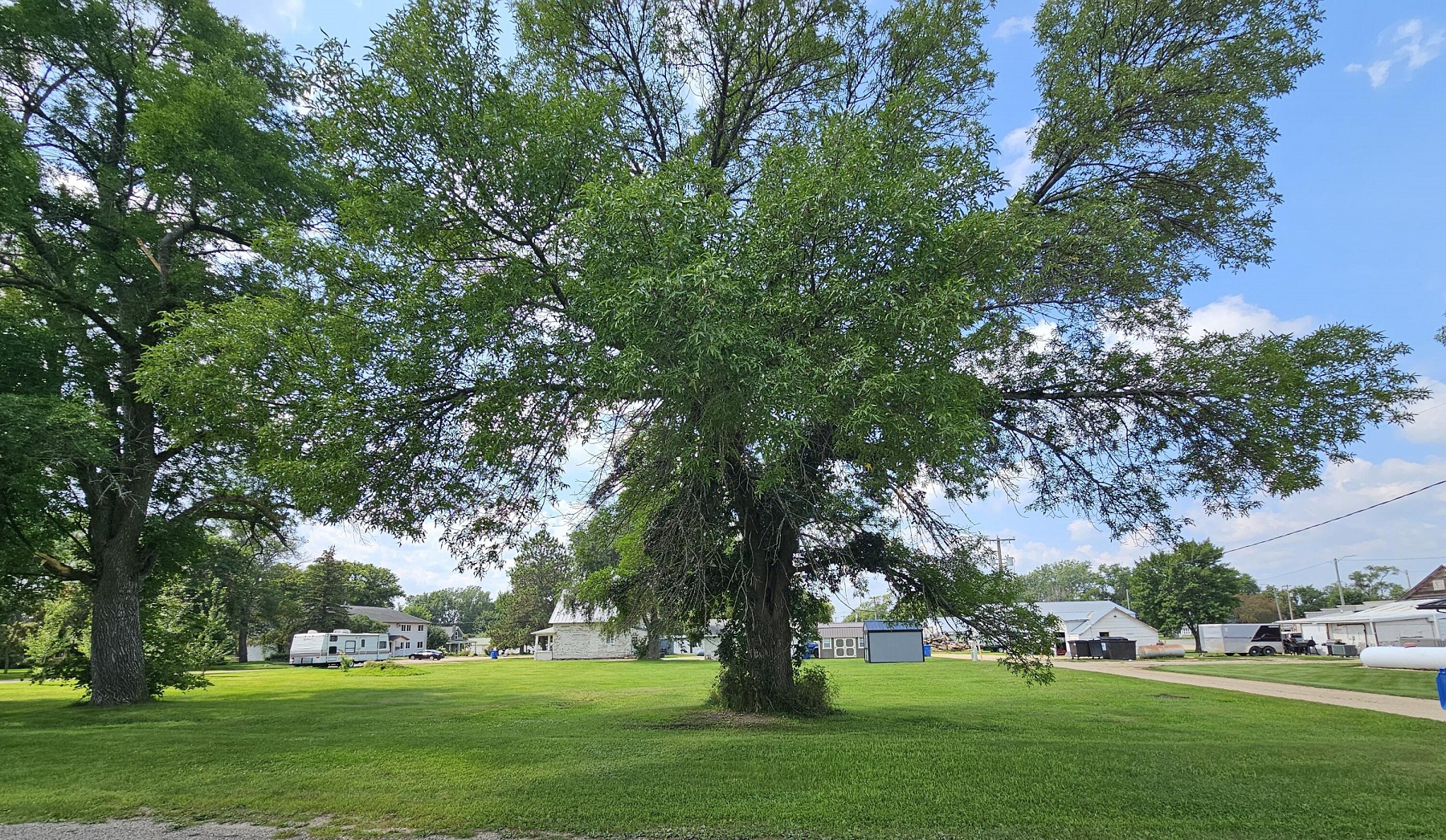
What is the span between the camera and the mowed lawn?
6.69 metres

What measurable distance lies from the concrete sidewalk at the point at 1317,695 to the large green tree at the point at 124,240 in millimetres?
24546

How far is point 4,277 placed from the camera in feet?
53.3

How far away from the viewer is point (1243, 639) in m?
48.1

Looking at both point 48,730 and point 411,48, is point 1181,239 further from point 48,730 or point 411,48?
point 48,730

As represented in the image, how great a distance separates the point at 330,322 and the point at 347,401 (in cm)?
98

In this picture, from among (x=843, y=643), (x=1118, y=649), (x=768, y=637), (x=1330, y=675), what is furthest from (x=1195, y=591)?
(x=768, y=637)

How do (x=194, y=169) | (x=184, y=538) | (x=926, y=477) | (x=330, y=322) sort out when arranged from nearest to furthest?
(x=330, y=322), (x=926, y=477), (x=194, y=169), (x=184, y=538)

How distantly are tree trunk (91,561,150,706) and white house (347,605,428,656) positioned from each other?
58.7 m

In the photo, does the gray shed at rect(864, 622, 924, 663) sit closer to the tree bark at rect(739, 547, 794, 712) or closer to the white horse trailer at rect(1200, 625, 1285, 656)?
the white horse trailer at rect(1200, 625, 1285, 656)

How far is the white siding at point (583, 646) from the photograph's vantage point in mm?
58406

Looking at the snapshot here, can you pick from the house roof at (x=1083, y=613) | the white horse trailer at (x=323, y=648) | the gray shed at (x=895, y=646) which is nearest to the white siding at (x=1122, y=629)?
the house roof at (x=1083, y=613)

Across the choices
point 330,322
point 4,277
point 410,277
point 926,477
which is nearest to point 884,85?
point 926,477

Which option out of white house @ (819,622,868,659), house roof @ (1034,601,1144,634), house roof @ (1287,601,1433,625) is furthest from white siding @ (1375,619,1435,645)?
white house @ (819,622,868,659)

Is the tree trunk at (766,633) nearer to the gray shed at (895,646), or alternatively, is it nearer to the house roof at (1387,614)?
the gray shed at (895,646)
